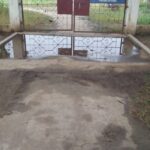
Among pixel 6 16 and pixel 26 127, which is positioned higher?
pixel 6 16

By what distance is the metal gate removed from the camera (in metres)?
8.73

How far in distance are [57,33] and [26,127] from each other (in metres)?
5.52

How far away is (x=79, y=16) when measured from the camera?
10.2m

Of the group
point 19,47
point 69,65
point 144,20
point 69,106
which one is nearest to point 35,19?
point 19,47

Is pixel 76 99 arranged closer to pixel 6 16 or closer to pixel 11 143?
pixel 11 143

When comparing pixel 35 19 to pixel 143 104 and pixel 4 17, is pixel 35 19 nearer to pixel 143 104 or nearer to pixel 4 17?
pixel 4 17

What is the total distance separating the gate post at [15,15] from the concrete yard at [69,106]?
130 inches

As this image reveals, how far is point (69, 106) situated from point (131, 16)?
221 inches

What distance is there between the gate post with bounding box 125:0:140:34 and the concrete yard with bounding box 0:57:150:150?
3.44 meters

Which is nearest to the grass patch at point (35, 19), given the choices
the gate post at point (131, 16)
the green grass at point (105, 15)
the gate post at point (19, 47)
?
the gate post at point (19, 47)

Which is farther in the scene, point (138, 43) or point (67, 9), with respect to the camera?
point (67, 9)

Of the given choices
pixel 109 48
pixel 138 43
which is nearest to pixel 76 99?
pixel 109 48

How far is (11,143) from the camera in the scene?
3.25 metres

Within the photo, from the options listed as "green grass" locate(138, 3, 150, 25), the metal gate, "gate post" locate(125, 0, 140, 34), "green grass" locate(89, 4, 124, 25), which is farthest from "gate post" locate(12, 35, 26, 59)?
"green grass" locate(138, 3, 150, 25)
